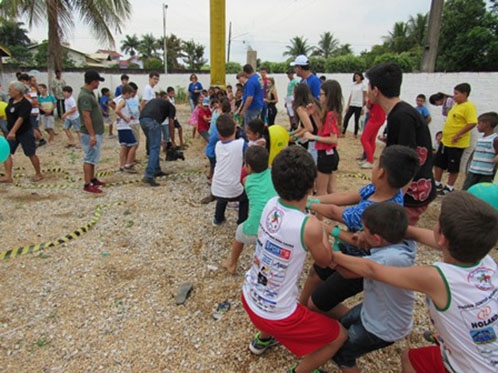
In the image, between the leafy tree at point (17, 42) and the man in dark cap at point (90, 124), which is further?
the leafy tree at point (17, 42)

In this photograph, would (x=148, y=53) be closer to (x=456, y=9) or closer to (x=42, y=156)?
(x=456, y=9)

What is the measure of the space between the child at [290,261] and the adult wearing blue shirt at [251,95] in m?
5.51

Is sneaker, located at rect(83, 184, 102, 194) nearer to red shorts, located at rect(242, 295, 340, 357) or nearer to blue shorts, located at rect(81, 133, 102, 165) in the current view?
blue shorts, located at rect(81, 133, 102, 165)

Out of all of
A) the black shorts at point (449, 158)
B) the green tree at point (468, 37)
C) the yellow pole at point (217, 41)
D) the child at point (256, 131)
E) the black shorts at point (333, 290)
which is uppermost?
the green tree at point (468, 37)

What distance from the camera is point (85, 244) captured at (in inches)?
167

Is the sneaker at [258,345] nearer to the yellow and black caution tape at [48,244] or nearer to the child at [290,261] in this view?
the child at [290,261]

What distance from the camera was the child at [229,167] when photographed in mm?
4102

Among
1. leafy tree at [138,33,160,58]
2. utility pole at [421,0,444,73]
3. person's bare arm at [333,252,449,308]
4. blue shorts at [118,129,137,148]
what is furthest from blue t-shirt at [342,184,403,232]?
leafy tree at [138,33,160,58]

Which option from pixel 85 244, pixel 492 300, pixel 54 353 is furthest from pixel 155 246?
pixel 492 300

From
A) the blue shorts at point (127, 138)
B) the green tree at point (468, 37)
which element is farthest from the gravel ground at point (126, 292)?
the green tree at point (468, 37)

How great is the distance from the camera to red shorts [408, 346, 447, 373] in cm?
179

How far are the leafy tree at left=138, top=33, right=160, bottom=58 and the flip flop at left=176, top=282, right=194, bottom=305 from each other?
73.4m

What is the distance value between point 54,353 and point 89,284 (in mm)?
902

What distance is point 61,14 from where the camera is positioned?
1401 cm
